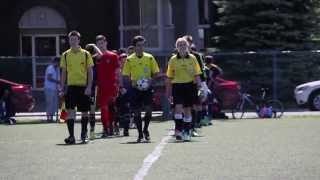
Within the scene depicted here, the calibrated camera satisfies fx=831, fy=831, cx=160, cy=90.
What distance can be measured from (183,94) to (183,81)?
238mm

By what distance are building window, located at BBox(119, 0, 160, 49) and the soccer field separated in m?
16.7

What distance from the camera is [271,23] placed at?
3105 cm

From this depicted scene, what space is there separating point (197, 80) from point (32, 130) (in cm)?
600

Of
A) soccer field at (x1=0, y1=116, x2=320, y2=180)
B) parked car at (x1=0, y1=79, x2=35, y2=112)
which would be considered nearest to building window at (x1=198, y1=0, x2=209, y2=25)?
parked car at (x1=0, y1=79, x2=35, y2=112)

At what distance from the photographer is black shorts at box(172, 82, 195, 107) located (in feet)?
49.2

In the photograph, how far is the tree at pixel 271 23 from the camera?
3067 centimetres

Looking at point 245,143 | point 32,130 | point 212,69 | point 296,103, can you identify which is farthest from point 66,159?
point 296,103

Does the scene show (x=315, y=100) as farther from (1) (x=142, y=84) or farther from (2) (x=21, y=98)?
(1) (x=142, y=84)

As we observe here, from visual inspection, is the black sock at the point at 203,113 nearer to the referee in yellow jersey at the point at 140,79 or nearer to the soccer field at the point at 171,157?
the soccer field at the point at 171,157

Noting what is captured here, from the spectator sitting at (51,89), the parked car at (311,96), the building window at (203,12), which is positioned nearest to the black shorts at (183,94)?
the spectator sitting at (51,89)

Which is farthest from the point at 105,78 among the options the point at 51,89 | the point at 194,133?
the point at 51,89

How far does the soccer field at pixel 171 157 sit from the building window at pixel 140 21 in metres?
16.7

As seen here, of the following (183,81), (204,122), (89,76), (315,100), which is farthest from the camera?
(315,100)

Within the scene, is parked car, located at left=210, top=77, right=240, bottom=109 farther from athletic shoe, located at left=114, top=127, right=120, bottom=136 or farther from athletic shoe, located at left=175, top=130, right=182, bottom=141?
athletic shoe, located at left=175, top=130, right=182, bottom=141
